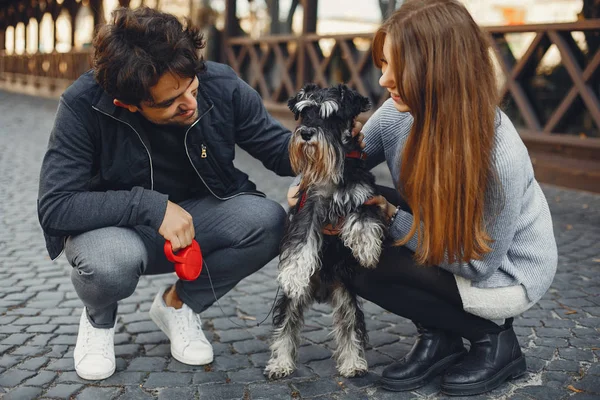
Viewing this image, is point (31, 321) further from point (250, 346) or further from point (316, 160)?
point (316, 160)

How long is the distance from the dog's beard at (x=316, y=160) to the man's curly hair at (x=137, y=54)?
58cm

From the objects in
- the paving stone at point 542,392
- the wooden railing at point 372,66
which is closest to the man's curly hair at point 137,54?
the paving stone at point 542,392

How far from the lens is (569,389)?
9.73 feet

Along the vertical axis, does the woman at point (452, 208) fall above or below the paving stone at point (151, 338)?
above

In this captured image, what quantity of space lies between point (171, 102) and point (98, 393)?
130 cm

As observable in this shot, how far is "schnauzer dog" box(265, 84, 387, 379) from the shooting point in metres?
2.73

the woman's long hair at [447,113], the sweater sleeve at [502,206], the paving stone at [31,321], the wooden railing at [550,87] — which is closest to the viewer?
the woman's long hair at [447,113]

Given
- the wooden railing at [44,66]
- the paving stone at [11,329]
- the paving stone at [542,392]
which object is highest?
the paving stone at [542,392]

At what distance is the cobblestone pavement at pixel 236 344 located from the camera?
295 cm

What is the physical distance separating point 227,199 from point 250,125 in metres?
0.39

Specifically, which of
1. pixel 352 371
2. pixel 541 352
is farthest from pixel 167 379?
pixel 541 352

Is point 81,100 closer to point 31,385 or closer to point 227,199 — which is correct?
point 227,199

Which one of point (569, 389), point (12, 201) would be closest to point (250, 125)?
point (569, 389)

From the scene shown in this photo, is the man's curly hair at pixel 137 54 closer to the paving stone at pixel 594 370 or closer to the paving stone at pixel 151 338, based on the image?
the paving stone at pixel 151 338
